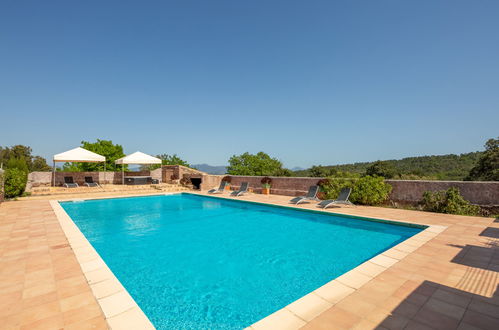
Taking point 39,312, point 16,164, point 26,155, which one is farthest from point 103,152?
point 39,312

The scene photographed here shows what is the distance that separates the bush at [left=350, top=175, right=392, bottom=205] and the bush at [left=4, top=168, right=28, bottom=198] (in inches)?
669

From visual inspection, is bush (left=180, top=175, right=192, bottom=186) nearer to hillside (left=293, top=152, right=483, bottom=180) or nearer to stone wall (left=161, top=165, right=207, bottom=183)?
stone wall (left=161, top=165, right=207, bottom=183)

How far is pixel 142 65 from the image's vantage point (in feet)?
69.3

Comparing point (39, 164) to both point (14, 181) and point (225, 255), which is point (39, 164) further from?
point (225, 255)

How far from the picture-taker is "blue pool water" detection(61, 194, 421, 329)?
3342 millimetres

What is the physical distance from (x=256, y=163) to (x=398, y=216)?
24846 mm

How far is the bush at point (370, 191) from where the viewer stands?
944 cm

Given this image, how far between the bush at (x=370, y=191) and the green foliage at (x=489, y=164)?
2066 centimetres

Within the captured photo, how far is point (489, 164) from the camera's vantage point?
74.6ft

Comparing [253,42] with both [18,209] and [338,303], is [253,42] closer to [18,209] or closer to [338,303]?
[18,209]

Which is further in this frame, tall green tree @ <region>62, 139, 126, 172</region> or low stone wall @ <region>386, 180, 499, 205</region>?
tall green tree @ <region>62, 139, 126, 172</region>

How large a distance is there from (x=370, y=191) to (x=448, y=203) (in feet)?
8.39

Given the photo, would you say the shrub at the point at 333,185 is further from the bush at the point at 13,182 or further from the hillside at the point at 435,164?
the hillside at the point at 435,164

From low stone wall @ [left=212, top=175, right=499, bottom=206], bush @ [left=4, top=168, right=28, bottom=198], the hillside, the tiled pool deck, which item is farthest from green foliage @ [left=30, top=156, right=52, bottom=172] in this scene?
the tiled pool deck
